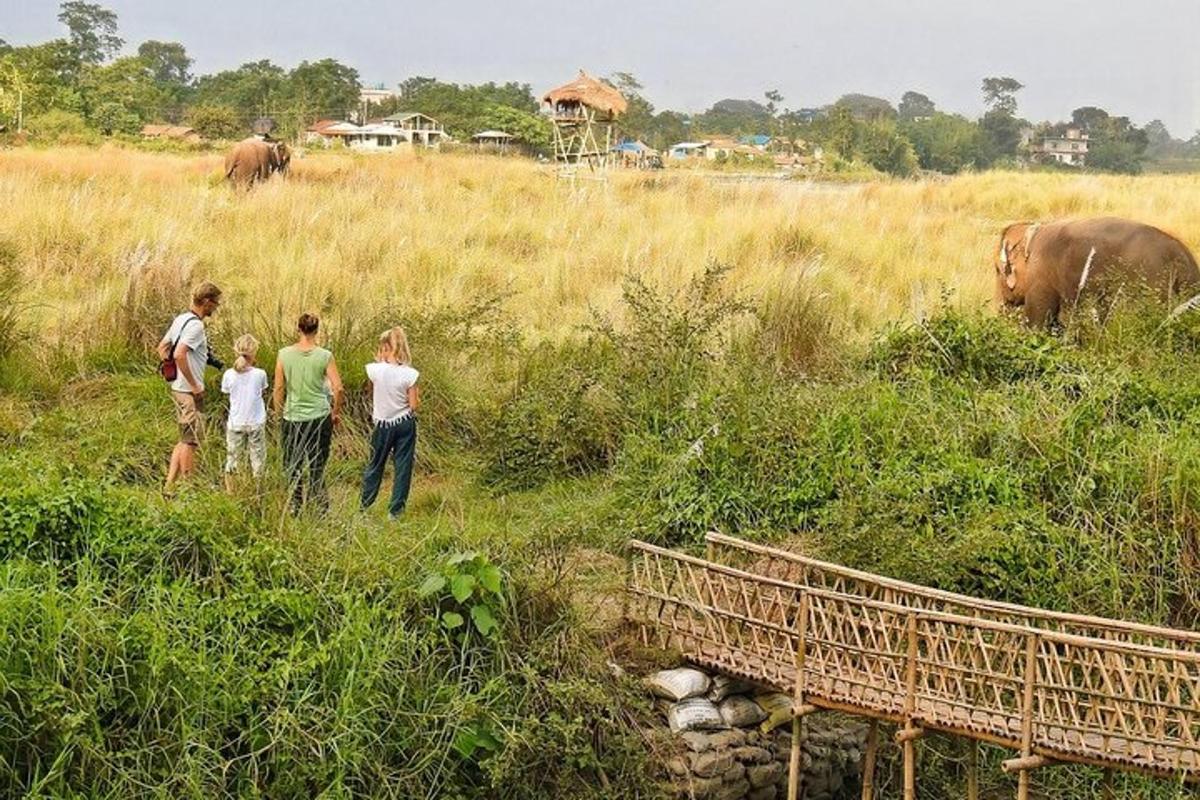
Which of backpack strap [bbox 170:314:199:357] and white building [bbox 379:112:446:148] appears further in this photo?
white building [bbox 379:112:446:148]

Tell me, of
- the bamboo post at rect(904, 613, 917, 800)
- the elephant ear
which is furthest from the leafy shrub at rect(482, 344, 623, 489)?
the elephant ear

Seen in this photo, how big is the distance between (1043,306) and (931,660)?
782 cm

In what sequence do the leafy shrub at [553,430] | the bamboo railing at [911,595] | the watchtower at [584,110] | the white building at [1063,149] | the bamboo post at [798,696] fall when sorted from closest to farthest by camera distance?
the bamboo railing at [911,595] < the bamboo post at [798,696] < the leafy shrub at [553,430] < the watchtower at [584,110] < the white building at [1063,149]

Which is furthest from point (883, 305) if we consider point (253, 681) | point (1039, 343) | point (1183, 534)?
point (253, 681)

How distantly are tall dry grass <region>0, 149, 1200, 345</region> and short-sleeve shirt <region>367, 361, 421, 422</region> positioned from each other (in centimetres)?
298

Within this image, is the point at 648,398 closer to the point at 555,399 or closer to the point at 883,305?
the point at 555,399

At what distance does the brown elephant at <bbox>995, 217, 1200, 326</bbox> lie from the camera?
13.7 m

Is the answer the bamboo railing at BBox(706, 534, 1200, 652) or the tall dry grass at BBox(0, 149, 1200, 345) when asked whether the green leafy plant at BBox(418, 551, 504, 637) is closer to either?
the bamboo railing at BBox(706, 534, 1200, 652)

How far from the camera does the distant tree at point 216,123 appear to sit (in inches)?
1665

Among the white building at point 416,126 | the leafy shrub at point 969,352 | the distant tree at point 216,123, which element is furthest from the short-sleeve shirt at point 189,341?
the white building at point 416,126

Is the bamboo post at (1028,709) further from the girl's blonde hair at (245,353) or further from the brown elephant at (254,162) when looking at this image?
the brown elephant at (254,162)

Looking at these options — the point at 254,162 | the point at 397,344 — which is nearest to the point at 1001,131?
the point at 254,162

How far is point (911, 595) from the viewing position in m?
8.45

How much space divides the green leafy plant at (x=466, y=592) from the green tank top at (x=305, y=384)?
1.86 m
